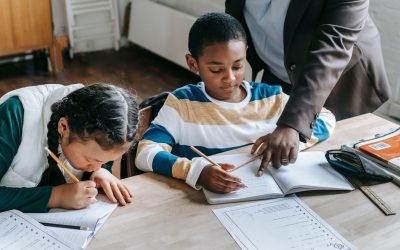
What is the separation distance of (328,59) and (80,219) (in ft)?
3.19

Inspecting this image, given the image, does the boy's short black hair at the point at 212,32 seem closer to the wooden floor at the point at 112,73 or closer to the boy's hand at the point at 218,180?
the boy's hand at the point at 218,180

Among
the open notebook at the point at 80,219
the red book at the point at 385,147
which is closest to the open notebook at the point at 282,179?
the red book at the point at 385,147

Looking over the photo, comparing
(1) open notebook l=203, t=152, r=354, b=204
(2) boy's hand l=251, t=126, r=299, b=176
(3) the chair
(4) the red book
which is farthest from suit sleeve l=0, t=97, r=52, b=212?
(3) the chair

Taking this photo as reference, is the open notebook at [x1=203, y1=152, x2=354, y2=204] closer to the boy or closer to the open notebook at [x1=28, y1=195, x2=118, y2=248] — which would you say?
the boy

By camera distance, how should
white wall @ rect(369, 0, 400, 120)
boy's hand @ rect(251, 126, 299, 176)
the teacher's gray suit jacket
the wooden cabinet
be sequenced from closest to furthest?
1. boy's hand @ rect(251, 126, 299, 176)
2. the teacher's gray suit jacket
3. white wall @ rect(369, 0, 400, 120)
4. the wooden cabinet

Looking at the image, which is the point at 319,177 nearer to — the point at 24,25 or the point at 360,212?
the point at 360,212

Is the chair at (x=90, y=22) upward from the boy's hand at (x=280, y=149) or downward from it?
downward

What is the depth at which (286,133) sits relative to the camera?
1.56m

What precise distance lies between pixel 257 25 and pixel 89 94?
1.01 metres

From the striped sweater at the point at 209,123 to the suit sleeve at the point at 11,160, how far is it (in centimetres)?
37

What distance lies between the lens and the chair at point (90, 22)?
16.1 ft

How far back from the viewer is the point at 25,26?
4359mm

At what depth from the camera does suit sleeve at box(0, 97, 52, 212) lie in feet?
4.26

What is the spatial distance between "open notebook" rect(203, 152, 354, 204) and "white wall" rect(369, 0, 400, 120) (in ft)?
6.16
